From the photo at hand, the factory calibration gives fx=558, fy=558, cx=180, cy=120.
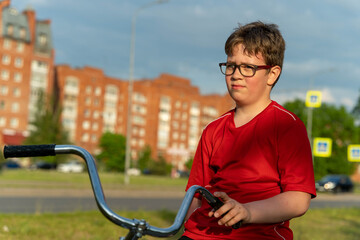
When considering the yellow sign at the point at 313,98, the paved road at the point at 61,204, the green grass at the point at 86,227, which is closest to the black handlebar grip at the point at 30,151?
the green grass at the point at 86,227

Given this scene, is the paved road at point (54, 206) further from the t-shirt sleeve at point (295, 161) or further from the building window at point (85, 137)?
the building window at point (85, 137)

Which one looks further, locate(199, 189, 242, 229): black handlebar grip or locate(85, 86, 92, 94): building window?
locate(85, 86, 92, 94): building window

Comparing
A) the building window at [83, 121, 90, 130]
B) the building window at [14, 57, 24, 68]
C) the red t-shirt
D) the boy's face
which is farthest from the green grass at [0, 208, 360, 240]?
the building window at [83, 121, 90, 130]

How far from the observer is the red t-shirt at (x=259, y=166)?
228 centimetres

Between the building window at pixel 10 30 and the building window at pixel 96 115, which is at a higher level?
the building window at pixel 10 30

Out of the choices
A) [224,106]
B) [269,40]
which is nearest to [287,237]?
[269,40]

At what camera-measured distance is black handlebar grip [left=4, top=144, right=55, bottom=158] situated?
1911 mm

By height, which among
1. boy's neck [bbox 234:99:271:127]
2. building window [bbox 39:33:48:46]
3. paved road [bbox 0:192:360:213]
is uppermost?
building window [bbox 39:33:48:46]

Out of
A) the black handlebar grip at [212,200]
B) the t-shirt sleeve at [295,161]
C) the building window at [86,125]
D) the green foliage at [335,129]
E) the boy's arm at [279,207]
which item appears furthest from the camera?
the building window at [86,125]

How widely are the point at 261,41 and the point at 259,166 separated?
533 mm

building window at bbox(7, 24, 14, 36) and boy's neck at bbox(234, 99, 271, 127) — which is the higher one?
building window at bbox(7, 24, 14, 36)

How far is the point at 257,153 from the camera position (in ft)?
7.83

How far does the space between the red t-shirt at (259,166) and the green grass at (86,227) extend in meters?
5.02

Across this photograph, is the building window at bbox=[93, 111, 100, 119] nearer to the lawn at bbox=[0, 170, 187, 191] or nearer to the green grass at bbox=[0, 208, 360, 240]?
the lawn at bbox=[0, 170, 187, 191]
